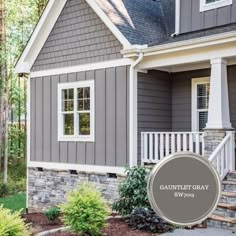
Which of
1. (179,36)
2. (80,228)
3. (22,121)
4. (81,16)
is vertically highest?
(81,16)

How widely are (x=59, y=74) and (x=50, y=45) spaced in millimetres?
977

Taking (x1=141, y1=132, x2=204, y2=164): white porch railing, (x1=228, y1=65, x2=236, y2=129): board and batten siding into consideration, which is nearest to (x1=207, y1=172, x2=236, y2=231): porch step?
(x1=141, y1=132, x2=204, y2=164): white porch railing

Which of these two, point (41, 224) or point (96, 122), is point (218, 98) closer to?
point (96, 122)

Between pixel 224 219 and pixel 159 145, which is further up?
pixel 159 145

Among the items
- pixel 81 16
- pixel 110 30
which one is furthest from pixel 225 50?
pixel 81 16

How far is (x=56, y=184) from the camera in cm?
1162

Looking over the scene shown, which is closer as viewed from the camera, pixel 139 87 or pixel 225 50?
pixel 225 50

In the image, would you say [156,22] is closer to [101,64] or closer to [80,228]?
[101,64]

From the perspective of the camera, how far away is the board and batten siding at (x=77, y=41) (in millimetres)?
10398

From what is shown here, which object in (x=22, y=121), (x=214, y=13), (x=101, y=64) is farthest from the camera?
(x=22, y=121)

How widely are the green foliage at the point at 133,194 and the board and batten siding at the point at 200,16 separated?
12.7 ft

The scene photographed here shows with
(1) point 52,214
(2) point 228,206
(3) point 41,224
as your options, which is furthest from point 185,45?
(3) point 41,224

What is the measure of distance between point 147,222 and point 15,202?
8.25 meters

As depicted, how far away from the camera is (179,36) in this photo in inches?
402
